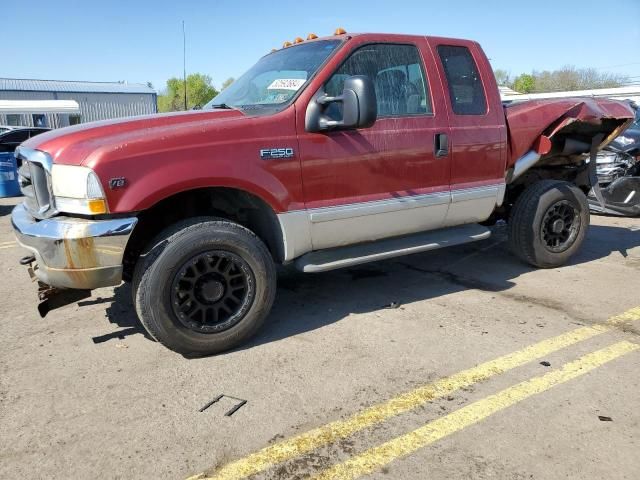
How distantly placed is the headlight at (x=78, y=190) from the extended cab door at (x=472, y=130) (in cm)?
266

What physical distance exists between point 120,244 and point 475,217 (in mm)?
2966

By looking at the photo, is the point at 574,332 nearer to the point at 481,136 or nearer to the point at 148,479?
the point at 481,136

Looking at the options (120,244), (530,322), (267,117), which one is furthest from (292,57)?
(530,322)

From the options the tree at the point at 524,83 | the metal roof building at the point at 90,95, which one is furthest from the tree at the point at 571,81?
the metal roof building at the point at 90,95

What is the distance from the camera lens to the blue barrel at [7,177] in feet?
36.9

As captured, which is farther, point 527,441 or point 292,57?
point 292,57

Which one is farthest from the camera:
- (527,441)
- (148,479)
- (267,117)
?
(267,117)

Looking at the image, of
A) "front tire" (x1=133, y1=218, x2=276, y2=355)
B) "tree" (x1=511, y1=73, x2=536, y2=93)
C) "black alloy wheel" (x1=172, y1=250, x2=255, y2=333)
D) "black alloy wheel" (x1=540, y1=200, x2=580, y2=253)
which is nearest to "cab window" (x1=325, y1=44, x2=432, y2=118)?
"front tire" (x1=133, y1=218, x2=276, y2=355)

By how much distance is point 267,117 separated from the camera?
135 inches

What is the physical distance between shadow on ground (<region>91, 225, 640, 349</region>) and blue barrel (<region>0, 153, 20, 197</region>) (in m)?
8.26

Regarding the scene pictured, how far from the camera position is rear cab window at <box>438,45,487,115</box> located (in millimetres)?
4302

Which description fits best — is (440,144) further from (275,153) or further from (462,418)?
(462,418)

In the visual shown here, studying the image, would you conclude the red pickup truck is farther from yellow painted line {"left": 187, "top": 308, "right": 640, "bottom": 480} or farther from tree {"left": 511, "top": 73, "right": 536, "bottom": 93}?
tree {"left": 511, "top": 73, "right": 536, "bottom": 93}

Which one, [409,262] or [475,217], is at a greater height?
[475,217]
